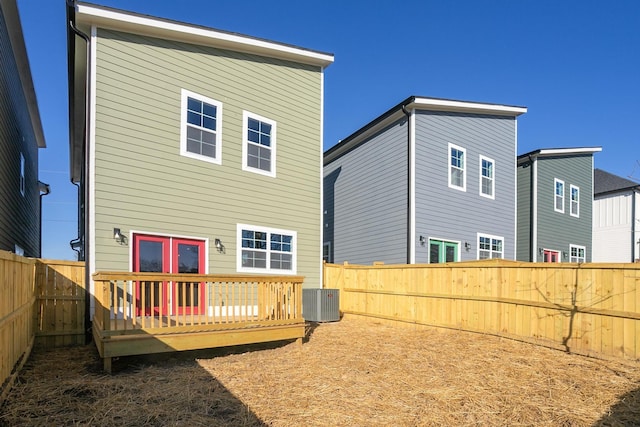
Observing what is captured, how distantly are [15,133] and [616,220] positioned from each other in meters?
26.4

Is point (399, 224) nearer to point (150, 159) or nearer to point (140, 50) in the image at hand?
point (150, 159)

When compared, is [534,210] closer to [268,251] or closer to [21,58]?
[268,251]

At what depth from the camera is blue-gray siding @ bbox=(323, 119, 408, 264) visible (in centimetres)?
1221

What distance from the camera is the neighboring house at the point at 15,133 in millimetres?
8641

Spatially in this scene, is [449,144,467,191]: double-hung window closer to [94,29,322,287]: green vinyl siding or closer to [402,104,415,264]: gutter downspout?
[402,104,415,264]: gutter downspout

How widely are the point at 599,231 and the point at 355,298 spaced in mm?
18468

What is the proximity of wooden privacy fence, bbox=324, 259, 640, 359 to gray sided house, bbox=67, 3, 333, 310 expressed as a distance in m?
2.34

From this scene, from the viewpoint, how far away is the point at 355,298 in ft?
34.3

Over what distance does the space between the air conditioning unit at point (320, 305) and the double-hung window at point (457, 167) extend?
19.0ft

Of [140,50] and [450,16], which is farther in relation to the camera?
[450,16]

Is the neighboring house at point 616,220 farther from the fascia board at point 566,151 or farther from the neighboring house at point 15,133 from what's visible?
the neighboring house at point 15,133

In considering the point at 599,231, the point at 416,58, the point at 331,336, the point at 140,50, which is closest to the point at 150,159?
the point at 140,50

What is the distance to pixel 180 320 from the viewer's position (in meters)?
6.38

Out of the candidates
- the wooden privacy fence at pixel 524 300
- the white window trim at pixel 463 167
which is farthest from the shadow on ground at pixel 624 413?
the white window trim at pixel 463 167
